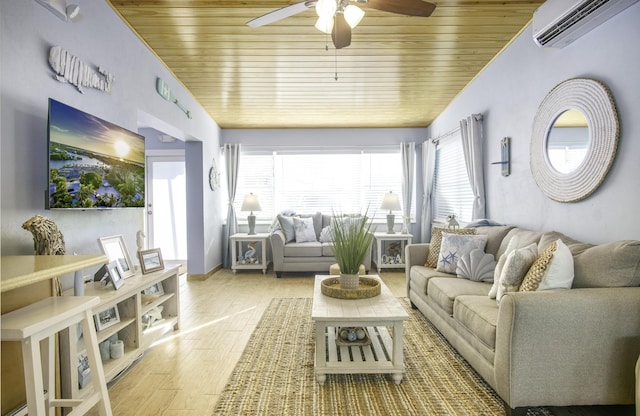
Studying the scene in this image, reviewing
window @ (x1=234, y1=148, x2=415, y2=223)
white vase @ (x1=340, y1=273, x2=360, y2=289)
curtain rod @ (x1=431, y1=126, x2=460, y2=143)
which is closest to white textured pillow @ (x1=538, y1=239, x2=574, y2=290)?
white vase @ (x1=340, y1=273, x2=360, y2=289)

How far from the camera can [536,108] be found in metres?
2.90

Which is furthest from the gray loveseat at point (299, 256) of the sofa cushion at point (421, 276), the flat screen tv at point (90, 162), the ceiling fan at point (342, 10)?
the ceiling fan at point (342, 10)

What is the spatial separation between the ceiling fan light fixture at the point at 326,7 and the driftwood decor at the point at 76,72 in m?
1.53

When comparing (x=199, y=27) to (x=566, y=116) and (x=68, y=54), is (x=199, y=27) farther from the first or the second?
(x=566, y=116)

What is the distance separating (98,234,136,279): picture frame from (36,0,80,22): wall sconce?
1366 millimetres

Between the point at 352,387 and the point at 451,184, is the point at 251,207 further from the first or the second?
the point at 352,387

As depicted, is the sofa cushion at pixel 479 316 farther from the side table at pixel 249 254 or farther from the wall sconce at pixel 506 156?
the side table at pixel 249 254

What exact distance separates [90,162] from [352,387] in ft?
7.09

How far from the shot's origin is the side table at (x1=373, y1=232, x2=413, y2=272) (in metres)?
5.34

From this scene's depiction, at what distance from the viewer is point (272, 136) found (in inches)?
236

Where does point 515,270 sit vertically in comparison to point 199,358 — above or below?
above

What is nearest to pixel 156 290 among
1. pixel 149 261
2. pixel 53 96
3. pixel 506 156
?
pixel 149 261

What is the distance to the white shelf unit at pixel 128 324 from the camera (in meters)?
1.72

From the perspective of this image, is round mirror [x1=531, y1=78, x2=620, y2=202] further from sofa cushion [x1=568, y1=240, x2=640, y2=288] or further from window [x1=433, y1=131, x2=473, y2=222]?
window [x1=433, y1=131, x2=473, y2=222]
